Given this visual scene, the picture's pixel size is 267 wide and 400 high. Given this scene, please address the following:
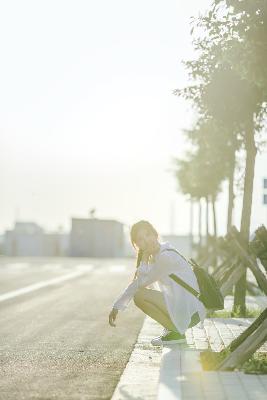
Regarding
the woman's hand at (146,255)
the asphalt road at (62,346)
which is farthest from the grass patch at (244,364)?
the woman's hand at (146,255)

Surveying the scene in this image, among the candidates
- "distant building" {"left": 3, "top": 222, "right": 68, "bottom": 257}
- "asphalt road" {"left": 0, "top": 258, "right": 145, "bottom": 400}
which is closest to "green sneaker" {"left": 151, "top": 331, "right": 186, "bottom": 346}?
"asphalt road" {"left": 0, "top": 258, "right": 145, "bottom": 400}

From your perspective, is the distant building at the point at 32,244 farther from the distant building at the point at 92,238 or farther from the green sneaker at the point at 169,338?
the green sneaker at the point at 169,338

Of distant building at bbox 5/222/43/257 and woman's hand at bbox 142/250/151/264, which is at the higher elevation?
woman's hand at bbox 142/250/151/264

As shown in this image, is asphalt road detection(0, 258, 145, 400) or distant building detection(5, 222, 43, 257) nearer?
asphalt road detection(0, 258, 145, 400)

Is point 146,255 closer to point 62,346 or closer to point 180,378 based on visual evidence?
point 62,346

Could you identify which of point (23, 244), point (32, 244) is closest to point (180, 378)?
point (32, 244)

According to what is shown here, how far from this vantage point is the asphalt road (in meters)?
6.16

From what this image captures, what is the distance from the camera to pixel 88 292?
60.9 feet

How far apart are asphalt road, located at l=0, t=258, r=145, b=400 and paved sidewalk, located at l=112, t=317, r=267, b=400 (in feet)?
0.59

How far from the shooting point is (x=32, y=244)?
313ft

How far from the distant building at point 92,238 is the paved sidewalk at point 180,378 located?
6791 centimetres

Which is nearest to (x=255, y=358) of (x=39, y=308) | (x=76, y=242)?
Result: (x=39, y=308)

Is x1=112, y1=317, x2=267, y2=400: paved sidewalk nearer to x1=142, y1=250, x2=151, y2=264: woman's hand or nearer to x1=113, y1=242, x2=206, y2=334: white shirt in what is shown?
x1=113, y1=242, x2=206, y2=334: white shirt

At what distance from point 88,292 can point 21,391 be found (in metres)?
12.7
